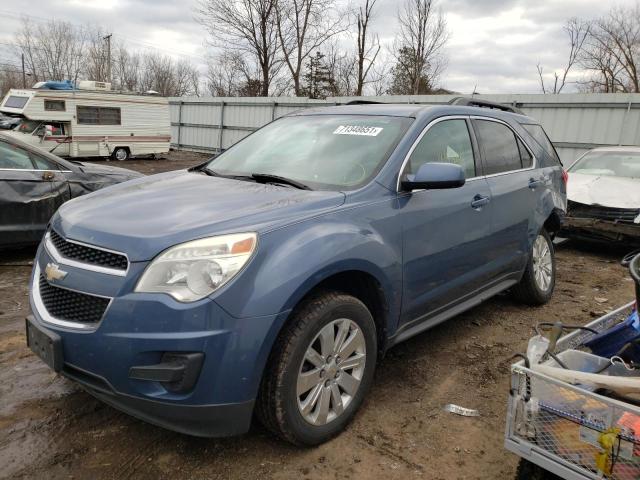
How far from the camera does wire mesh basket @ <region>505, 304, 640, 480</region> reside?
5.94ft

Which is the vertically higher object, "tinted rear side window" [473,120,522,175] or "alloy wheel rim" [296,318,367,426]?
"tinted rear side window" [473,120,522,175]

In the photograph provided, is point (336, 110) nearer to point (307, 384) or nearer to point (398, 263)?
point (398, 263)

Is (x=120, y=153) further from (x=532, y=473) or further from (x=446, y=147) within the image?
(x=532, y=473)

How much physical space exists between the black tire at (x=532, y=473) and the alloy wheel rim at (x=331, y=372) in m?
0.90

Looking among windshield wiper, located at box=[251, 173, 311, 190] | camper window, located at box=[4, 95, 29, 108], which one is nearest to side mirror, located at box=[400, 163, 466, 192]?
windshield wiper, located at box=[251, 173, 311, 190]

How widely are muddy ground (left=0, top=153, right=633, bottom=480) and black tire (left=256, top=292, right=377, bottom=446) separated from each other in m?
0.15

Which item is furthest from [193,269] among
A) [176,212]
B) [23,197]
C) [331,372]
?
[23,197]

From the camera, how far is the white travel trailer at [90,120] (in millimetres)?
16625

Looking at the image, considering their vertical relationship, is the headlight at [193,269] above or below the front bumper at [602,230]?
above

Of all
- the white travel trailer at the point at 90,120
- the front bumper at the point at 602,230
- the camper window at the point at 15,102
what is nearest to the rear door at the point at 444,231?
the front bumper at the point at 602,230

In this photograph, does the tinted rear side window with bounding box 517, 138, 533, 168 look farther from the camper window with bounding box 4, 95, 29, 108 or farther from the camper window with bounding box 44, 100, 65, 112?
the camper window with bounding box 4, 95, 29, 108

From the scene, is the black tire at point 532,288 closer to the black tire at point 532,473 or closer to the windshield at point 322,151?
the windshield at point 322,151

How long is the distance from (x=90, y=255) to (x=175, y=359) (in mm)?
668

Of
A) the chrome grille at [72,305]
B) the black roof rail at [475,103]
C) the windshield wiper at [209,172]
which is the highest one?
the black roof rail at [475,103]
